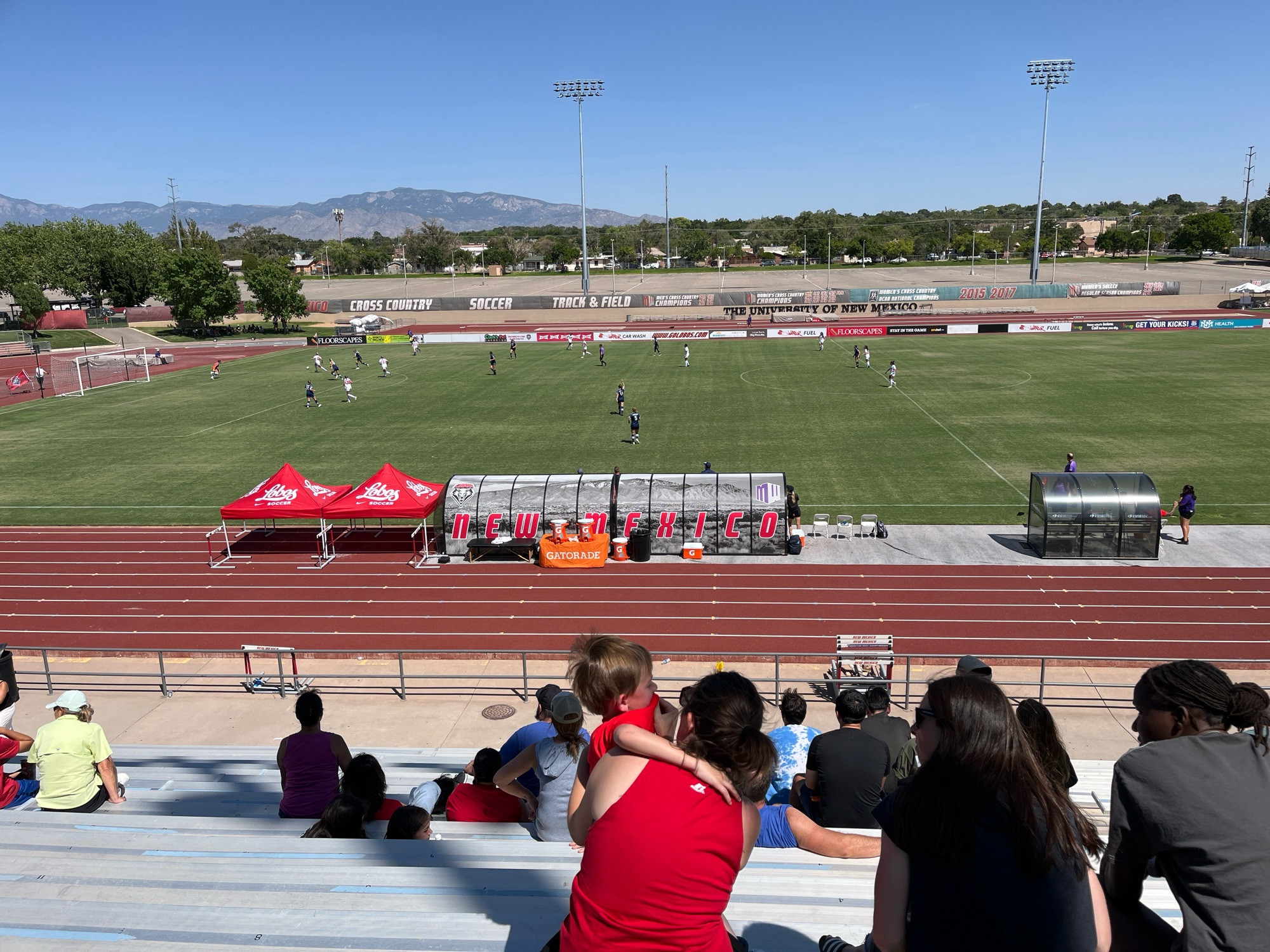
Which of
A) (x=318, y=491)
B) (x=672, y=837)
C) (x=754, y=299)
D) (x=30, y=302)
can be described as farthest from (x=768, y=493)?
(x=30, y=302)

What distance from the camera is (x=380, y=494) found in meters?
24.0

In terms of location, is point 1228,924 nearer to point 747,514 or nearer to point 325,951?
point 325,951

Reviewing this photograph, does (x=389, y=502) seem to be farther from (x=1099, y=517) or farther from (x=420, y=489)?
(x=1099, y=517)

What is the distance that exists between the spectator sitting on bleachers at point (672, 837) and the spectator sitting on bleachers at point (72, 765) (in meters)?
5.85

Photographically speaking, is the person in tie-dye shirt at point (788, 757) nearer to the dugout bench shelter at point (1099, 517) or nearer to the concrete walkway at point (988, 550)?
the concrete walkway at point (988, 550)

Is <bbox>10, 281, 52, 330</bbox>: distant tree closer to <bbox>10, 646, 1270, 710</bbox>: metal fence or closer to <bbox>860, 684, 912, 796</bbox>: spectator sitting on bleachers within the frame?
<bbox>10, 646, 1270, 710</bbox>: metal fence

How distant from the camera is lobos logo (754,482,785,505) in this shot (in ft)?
78.7

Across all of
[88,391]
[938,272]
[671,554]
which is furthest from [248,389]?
[938,272]

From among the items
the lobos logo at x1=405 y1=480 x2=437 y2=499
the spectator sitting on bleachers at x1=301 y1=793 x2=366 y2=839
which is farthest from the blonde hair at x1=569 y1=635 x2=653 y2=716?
the lobos logo at x1=405 y1=480 x2=437 y2=499

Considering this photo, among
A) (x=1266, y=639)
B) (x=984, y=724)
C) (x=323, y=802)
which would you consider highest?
(x=984, y=724)

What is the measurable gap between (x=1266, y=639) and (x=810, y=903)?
18.5 m

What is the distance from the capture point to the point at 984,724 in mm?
2881

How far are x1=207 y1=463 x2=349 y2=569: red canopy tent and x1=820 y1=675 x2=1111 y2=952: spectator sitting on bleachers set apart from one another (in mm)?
22446

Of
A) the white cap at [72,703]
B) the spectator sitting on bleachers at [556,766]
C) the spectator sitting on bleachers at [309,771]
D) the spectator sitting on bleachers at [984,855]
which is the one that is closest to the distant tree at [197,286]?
the white cap at [72,703]
